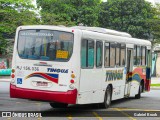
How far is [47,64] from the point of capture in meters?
14.7

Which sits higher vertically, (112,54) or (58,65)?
(112,54)

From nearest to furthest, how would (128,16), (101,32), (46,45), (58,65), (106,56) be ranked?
(58,65) < (46,45) < (106,56) < (101,32) < (128,16)

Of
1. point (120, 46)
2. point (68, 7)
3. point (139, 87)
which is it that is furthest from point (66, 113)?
point (68, 7)

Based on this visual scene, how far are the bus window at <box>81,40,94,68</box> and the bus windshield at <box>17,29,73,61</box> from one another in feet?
1.79

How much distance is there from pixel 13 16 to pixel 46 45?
39.3 m

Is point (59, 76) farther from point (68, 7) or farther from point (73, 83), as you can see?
point (68, 7)

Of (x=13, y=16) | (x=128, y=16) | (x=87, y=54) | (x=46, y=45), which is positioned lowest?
(x=87, y=54)

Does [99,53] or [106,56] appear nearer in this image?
[99,53]

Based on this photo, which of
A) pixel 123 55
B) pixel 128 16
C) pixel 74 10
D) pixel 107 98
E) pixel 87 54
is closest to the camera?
pixel 87 54

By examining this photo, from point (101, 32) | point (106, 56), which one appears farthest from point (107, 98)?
point (101, 32)

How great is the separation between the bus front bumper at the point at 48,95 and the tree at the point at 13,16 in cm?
3611

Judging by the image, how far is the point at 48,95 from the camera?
14422 millimetres

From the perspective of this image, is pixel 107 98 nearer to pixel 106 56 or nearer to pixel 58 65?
pixel 106 56

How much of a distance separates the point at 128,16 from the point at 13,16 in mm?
18737
